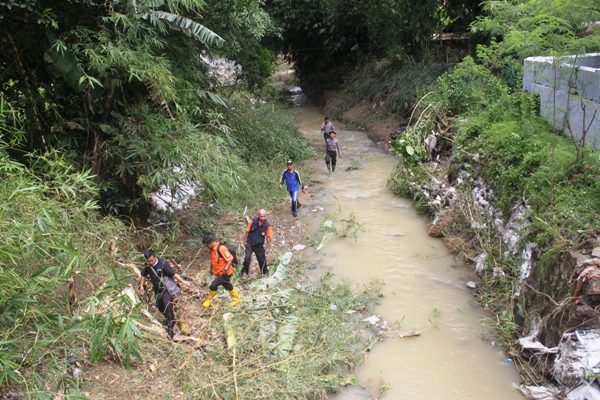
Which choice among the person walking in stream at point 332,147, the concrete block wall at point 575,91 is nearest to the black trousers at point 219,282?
the concrete block wall at point 575,91

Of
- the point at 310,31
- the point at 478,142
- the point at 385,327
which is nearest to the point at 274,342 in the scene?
the point at 385,327

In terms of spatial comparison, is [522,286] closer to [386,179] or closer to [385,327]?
[385,327]

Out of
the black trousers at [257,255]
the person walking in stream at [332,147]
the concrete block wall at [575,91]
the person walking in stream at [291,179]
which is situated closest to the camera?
the concrete block wall at [575,91]

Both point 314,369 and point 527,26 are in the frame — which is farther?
point 527,26

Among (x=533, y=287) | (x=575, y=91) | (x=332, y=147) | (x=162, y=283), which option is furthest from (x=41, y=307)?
(x=332, y=147)

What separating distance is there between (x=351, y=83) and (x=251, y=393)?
18.6 meters

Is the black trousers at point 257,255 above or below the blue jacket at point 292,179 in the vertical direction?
below

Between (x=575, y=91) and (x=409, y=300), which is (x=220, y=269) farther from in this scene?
(x=575, y=91)

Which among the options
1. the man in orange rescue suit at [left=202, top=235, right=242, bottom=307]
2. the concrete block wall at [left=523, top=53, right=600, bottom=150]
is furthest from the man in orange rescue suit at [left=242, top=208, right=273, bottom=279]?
the concrete block wall at [left=523, top=53, right=600, bottom=150]

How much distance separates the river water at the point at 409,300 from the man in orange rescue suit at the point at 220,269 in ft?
6.42

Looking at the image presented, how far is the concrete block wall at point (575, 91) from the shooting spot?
23.3 ft

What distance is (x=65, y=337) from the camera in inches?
162

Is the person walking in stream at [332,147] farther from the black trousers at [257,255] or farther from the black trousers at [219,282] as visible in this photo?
the black trousers at [219,282]

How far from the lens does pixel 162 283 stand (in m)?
5.65
